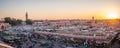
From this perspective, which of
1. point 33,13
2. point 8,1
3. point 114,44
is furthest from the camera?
point 33,13

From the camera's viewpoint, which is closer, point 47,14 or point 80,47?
point 80,47

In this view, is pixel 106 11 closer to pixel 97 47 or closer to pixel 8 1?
pixel 97 47

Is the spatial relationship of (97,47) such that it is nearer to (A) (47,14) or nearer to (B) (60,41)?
(B) (60,41)

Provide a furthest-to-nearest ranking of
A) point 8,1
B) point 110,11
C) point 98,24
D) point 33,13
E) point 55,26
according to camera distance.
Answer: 1. point 98,24
2. point 55,26
3. point 33,13
4. point 110,11
5. point 8,1

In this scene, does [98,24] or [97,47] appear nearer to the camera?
[97,47]

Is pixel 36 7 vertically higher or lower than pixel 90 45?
higher

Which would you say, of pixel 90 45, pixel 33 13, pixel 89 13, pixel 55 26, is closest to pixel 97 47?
pixel 90 45

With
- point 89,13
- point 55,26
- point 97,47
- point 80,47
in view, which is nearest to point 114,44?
point 97,47

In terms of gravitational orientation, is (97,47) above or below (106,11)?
below

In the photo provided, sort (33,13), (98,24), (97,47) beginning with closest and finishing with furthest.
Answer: (97,47)
(33,13)
(98,24)
